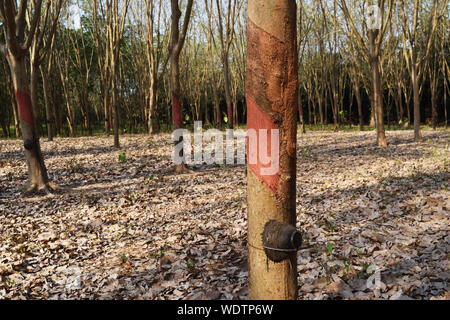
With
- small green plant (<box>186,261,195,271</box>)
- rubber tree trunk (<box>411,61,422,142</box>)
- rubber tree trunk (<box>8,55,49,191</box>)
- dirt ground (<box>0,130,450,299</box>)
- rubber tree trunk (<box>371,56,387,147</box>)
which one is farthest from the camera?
rubber tree trunk (<box>411,61,422,142</box>)

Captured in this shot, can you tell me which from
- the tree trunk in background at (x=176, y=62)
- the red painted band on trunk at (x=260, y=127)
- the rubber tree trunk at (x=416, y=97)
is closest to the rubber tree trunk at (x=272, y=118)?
the red painted band on trunk at (x=260, y=127)

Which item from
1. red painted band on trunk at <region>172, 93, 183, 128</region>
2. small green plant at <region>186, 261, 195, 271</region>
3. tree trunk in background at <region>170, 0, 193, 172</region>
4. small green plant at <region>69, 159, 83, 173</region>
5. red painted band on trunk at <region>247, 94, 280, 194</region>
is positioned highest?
tree trunk in background at <region>170, 0, 193, 172</region>

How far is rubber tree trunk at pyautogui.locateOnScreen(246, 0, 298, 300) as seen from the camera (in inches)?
59.7

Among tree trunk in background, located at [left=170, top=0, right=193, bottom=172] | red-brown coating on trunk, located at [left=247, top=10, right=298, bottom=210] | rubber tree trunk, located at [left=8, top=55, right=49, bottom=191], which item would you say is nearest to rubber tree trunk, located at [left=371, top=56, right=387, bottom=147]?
tree trunk in background, located at [left=170, top=0, right=193, bottom=172]

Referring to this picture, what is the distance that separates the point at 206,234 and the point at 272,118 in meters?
3.07

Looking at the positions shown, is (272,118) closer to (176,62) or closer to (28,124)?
(28,124)

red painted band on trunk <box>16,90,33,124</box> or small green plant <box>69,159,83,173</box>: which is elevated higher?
red painted band on trunk <box>16,90,33,124</box>

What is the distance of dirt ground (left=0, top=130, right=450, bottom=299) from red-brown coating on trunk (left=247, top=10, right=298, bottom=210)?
174 centimetres

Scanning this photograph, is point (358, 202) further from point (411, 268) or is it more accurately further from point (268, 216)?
point (268, 216)

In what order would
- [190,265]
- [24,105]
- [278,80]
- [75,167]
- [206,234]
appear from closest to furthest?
[278,80] → [190,265] → [206,234] → [24,105] → [75,167]

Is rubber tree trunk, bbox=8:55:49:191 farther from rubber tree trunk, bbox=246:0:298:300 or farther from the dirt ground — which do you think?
rubber tree trunk, bbox=246:0:298:300

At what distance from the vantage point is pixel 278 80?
154 centimetres

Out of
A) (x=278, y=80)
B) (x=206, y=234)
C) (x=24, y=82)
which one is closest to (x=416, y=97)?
(x=206, y=234)
